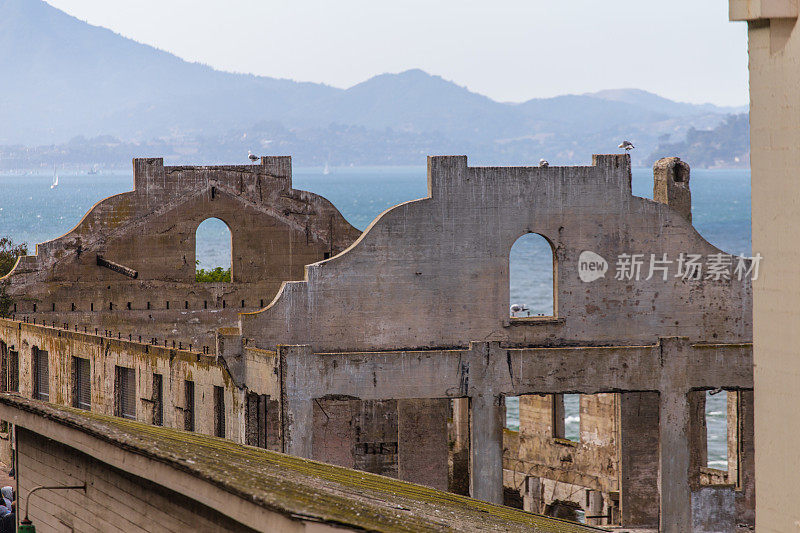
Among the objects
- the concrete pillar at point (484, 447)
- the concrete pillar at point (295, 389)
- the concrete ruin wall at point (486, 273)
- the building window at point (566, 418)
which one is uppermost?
the concrete ruin wall at point (486, 273)

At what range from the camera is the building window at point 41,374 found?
37938 millimetres

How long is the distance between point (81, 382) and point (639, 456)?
14552mm

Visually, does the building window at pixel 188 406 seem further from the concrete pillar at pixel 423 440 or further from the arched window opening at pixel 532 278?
the arched window opening at pixel 532 278

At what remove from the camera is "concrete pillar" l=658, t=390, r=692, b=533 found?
29.7 metres

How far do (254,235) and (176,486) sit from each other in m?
26.3

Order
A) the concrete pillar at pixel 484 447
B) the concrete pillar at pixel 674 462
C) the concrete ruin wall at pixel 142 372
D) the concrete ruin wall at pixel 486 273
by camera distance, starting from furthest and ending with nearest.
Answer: the concrete ruin wall at pixel 486 273, the concrete ruin wall at pixel 142 372, the concrete pillar at pixel 674 462, the concrete pillar at pixel 484 447

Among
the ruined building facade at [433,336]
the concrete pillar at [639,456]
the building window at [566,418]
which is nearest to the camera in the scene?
the ruined building facade at [433,336]

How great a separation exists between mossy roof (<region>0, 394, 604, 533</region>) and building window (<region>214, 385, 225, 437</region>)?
477 inches

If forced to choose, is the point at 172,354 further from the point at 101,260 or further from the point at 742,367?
the point at 742,367

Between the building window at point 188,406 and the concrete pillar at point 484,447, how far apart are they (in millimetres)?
6687

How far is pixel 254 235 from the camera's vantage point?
3997 centimetres

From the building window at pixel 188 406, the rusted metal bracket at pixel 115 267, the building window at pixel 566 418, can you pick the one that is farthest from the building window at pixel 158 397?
the building window at pixel 566 418

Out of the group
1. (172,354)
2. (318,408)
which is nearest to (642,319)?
(318,408)

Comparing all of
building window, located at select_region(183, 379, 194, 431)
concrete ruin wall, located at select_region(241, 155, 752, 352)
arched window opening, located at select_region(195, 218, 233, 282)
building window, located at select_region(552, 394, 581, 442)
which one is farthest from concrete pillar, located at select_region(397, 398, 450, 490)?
arched window opening, located at select_region(195, 218, 233, 282)
